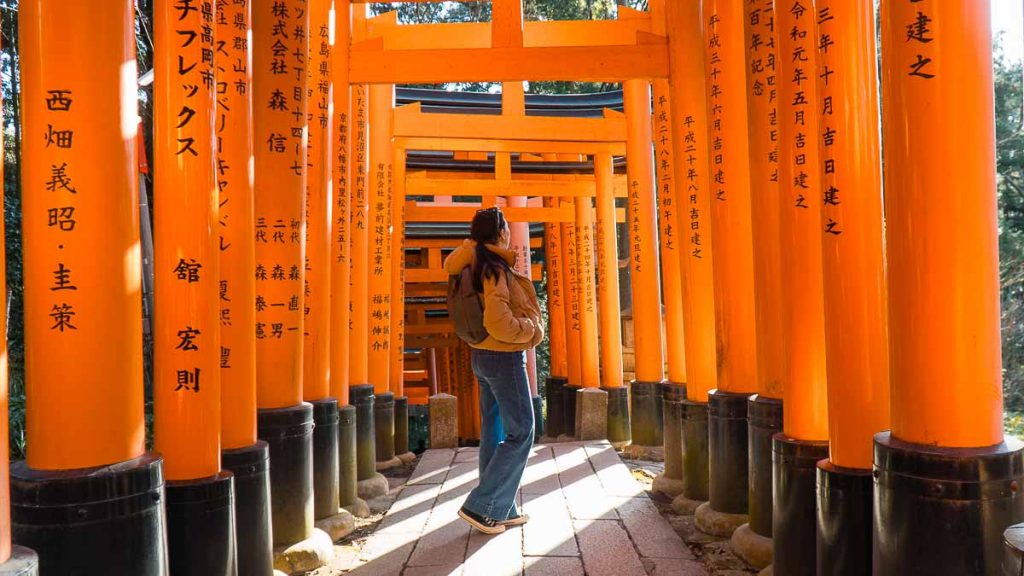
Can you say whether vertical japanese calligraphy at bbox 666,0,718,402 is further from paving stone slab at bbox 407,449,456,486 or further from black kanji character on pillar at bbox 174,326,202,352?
black kanji character on pillar at bbox 174,326,202,352

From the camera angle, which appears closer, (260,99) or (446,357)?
(260,99)

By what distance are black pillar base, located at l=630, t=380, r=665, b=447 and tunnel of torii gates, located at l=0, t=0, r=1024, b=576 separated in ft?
4.38

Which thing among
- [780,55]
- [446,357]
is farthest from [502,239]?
[446,357]

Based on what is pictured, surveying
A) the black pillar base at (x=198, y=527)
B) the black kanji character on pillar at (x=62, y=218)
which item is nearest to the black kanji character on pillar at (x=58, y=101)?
the black kanji character on pillar at (x=62, y=218)

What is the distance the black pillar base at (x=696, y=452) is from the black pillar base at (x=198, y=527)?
10.1ft

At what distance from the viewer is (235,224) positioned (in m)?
3.28

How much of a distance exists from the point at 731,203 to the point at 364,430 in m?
3.40

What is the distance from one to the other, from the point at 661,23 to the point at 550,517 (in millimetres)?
4486

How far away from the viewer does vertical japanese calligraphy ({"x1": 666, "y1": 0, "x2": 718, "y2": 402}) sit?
501cm

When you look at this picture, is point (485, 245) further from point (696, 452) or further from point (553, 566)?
point (696, 452)

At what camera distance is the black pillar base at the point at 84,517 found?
2205 millimetres

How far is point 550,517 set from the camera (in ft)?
14.7

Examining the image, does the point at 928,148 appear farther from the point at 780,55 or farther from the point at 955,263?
the point at 780,55

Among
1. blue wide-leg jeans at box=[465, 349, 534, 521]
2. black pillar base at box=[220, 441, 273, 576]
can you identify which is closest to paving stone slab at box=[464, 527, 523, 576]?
blue wide-leg jeans at box=[465, 349, 534, 521]
